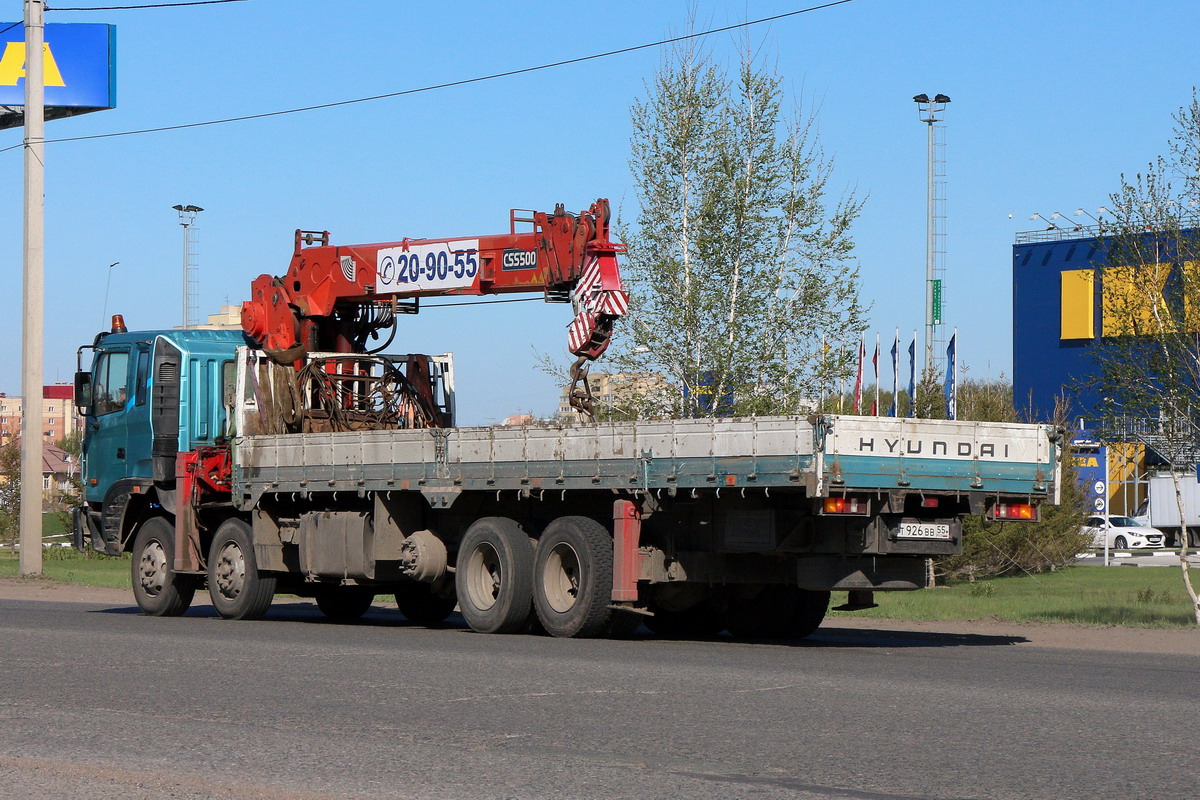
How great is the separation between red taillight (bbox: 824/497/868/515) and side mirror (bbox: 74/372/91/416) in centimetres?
1150

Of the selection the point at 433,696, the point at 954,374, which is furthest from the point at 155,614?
the point at 954,374

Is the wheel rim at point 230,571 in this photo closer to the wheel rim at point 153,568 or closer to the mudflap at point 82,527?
the wheel rim at point 153,568

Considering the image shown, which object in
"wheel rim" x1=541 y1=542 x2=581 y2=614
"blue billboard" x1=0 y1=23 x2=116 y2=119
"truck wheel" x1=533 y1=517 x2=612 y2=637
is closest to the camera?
"truck wheel" x1=533 y1=517 x2=612 y2=637

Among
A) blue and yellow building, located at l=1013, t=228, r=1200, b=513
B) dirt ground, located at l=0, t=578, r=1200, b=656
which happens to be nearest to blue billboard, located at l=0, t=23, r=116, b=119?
dirt ground, located at l=0, t=578, r=1200, b=656

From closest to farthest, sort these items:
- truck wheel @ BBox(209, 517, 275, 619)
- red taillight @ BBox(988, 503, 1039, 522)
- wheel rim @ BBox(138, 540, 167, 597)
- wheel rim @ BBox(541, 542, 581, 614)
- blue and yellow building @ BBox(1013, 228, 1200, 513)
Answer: red taillight @ BBox(988, 503, 1039, 522)
wheel rim @ BBox(541, 542, 581, 614)
truck wheel @ BBox(209, 517, 275, 619)
wheel rim @ BBox(138, 540, 167, 597)
blue and yellow building @ BBox(1013, 228, 1200, 513)

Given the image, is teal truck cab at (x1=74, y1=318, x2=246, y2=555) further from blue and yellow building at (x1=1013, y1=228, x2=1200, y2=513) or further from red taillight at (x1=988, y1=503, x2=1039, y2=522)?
blue and yellow building at (x1=1013, y1=228, x2=1200, y2=513)

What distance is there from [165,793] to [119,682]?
4509 millimetres

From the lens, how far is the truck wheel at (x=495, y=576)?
1672cm

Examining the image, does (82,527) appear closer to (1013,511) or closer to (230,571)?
(230,571)

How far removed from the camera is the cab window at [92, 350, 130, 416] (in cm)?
2141

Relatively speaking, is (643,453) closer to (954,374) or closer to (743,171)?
(743,171)

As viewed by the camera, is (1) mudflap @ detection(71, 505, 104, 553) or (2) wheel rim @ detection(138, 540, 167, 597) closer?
(2) wheel rim @ detection(138, 540, 167, 597)

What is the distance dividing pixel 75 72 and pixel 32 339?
1316 centimetres

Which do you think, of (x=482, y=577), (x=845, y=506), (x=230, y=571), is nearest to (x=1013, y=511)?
(x=845, y=506)
